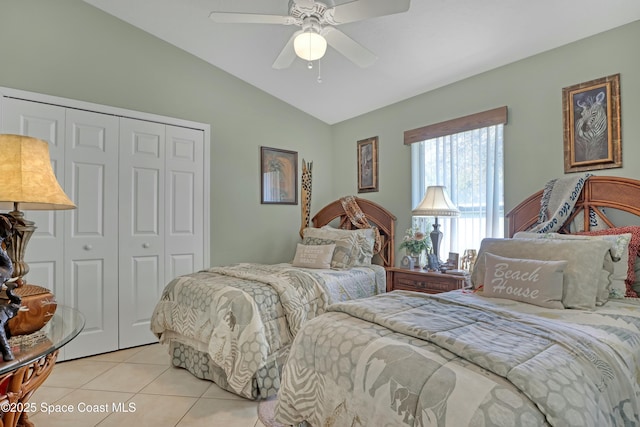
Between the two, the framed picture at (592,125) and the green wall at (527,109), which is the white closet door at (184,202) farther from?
the framed picture at (592,125)

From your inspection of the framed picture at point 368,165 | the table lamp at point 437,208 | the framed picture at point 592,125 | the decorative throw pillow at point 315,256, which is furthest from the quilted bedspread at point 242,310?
the framed picture at point 592,125

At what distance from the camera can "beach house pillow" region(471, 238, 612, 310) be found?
6.00ft

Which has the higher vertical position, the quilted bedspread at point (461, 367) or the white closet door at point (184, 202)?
the white closet door at point (184, 202)

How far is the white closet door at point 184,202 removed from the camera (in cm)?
359

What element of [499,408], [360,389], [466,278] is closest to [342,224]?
[466,278]

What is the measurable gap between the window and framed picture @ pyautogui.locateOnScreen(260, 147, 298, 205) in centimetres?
152

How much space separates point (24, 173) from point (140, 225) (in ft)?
6.65

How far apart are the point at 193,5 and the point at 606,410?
3.60m

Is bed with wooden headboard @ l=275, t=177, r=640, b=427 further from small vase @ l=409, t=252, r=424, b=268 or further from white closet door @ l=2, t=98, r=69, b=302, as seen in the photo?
white closet door @ l=2, t=98, r=69, b=302

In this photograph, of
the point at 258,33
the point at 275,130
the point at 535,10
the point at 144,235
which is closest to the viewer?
the point at 535,10

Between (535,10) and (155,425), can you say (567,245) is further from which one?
(155,425)

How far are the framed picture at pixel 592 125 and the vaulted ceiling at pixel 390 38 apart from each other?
0.40 meters

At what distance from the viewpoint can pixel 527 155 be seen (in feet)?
9.50

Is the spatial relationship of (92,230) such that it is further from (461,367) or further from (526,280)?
(526,280)
